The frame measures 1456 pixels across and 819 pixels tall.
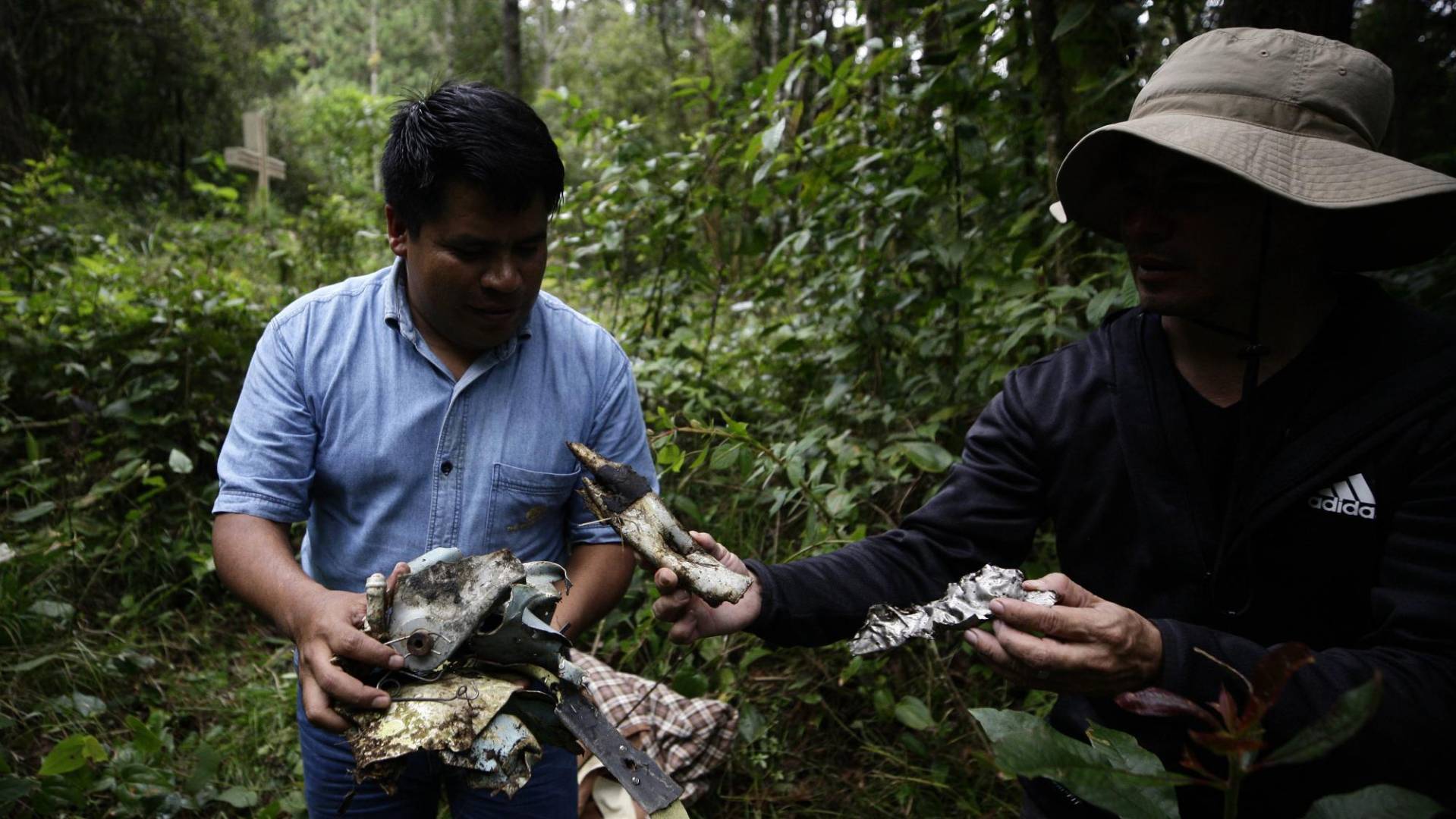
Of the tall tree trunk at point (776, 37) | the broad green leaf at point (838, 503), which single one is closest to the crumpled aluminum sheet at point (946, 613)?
the broad green leaf at point (838, 503)

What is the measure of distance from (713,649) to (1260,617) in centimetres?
182

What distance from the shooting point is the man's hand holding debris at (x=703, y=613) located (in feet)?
4.77

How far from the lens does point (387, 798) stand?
162 centimetres

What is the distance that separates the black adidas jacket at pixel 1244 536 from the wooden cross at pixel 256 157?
715 cm

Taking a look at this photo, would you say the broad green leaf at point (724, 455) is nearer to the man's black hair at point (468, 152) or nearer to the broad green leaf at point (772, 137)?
the man's black hair at point (468, 152)

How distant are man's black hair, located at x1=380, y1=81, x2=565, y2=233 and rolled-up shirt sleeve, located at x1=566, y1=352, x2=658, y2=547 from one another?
421mm

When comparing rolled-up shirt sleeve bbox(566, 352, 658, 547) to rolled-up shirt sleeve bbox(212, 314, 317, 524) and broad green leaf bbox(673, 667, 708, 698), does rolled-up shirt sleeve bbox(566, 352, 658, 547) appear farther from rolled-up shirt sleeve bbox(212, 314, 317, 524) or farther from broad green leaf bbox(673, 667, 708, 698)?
broad green leaf bbox(673, 667, 708, 698)

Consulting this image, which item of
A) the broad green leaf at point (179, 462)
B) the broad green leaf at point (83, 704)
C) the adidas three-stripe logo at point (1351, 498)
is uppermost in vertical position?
the adidas three-stripe logo at point (1351, 498)

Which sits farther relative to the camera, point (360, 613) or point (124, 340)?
point (124, 340)

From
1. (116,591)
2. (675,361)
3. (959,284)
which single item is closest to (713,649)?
(675,361)

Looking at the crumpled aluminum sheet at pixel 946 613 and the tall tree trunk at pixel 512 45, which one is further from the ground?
the tall tree trunk at pixel 512 45

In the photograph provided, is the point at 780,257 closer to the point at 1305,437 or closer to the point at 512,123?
the point at 512,123

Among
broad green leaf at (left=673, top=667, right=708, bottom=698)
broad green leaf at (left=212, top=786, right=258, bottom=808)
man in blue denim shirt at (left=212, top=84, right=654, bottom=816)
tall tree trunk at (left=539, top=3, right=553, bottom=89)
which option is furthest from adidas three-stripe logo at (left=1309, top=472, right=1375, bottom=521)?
tall tree trunk at (left=539, top=3, right=553, bottom=89)

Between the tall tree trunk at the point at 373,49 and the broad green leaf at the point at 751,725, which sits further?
the tall tree trunk at the point at 373,49
